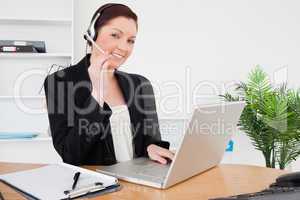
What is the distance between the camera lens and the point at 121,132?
1.97 m

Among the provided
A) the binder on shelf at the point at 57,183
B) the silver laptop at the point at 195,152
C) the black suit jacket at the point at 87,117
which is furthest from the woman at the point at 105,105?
the binder on shelf at the point at 57,183

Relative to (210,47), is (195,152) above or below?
below

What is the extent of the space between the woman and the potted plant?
0.80 meters

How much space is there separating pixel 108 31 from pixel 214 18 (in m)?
1.07

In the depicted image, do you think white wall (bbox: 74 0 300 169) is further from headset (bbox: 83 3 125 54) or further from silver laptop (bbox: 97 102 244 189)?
silver laptop (bbox: 97 102 244 189)

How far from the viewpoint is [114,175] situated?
1.16m

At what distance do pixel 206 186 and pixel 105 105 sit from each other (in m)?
0.87

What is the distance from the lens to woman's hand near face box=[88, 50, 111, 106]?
184cm

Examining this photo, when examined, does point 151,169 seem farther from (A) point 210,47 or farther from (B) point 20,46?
(A) point 210,47

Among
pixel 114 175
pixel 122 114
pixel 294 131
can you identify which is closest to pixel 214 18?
pixel 294 131

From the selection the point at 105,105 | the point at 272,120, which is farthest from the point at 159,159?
the point at 272,120

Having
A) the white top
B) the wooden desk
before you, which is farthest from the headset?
the wooden desk

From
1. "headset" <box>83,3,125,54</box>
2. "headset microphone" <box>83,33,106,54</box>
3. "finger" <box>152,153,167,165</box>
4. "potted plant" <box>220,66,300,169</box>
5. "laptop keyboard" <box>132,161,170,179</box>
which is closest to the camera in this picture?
"laptop keyboard" <box>132,161,170,179</box>

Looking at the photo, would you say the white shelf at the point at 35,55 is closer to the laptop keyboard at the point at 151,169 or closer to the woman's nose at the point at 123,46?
the woman's nose at the point at 123,46
